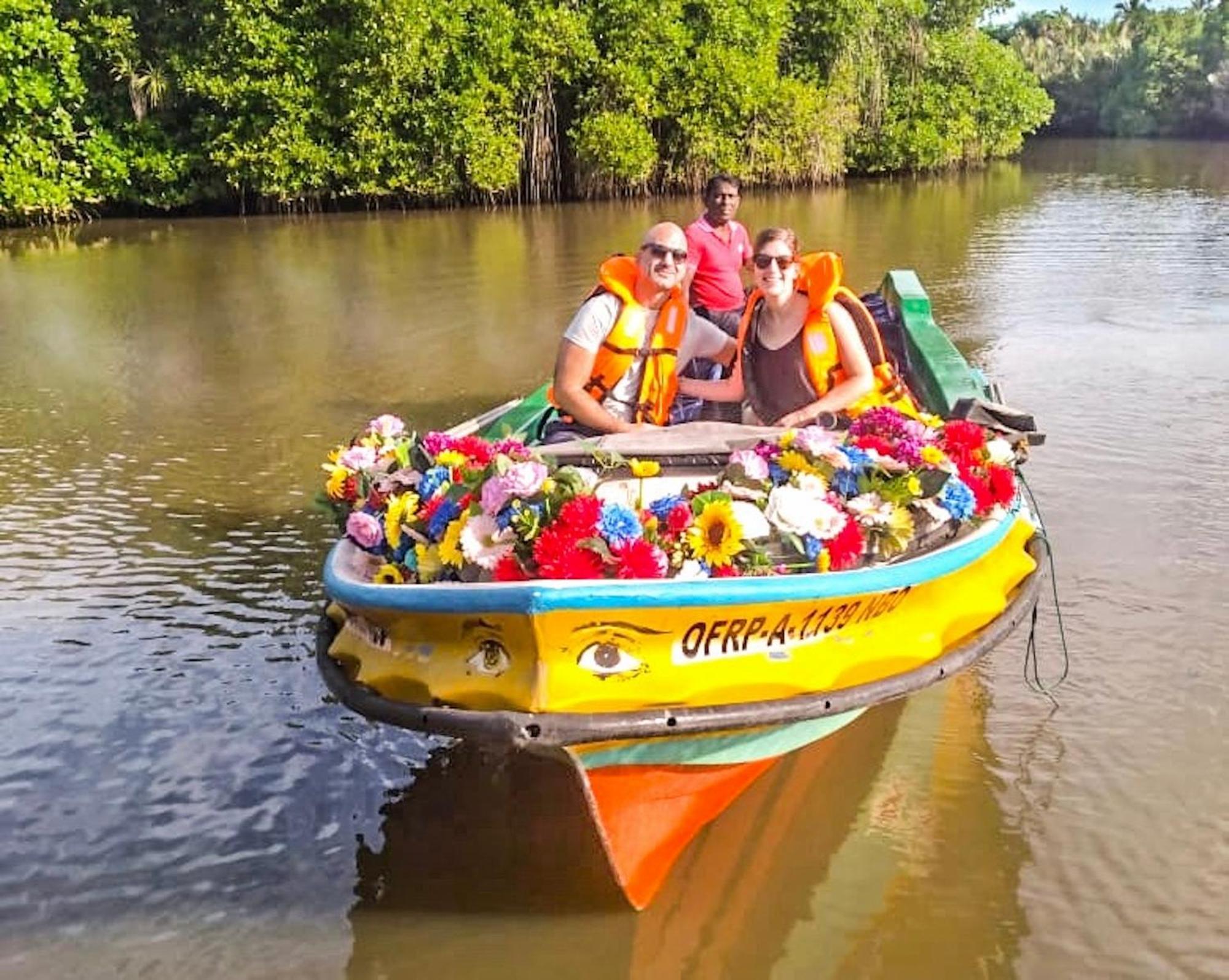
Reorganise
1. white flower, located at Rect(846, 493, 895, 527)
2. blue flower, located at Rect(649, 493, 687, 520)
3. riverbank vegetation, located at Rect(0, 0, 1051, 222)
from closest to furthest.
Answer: blue flower, located at Rect(649, 493, 687, 520) < white flower, located at Rect(846, 493, 895, 527) < riverbank vegetation, located at Rect(0, 0, 1051, 222)

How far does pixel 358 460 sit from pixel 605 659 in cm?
125

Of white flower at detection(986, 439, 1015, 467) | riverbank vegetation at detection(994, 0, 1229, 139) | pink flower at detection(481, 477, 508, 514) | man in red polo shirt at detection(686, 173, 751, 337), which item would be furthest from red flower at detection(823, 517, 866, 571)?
riverbank vegetation at detection(994, 0, 1229, 139)

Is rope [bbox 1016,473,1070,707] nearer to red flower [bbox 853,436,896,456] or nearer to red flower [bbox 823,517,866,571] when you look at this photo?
red flower [bbox 853,436,896,456]

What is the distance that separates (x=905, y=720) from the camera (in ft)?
14.0

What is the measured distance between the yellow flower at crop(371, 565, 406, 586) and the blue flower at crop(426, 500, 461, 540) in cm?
14

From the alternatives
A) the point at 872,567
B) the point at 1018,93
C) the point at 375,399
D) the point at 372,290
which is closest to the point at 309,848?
the point at 872,567

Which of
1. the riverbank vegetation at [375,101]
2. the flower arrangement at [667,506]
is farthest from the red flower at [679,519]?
the riverbank vegetation at [375,101]

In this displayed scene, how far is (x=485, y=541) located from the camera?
319 cm

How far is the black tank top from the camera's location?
4684mm

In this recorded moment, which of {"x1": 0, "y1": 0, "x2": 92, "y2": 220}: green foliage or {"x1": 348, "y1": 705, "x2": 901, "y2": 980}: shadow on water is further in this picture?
{"x1": 0, "y1": 0, "x2": 92, "y2": 220}: green foliage

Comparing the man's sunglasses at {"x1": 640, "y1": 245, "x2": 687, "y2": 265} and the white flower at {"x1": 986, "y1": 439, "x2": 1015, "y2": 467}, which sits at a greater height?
the man's sunglasses at {"x1": 640, "y1": 245, "x2": 687, "y2": 265}

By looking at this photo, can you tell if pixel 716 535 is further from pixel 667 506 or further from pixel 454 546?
pixel 454 546

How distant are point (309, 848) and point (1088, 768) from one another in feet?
8.18

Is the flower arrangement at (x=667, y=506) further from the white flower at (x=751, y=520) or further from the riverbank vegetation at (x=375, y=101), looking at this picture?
the riverbank vegetation at (x=375, y=101)
